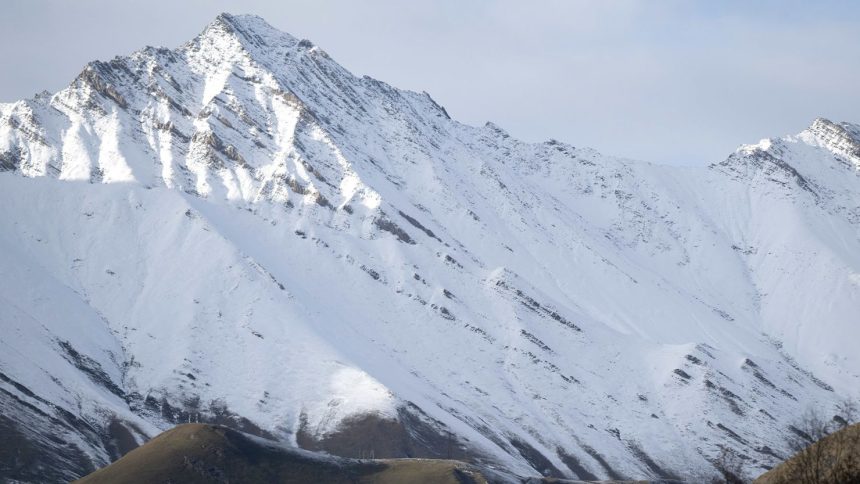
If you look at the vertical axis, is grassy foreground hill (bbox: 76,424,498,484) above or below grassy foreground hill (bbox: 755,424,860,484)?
below

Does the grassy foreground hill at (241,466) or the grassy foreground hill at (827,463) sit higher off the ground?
the grassy foreground hill at (827,463)

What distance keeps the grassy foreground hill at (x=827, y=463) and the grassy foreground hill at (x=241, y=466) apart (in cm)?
9597

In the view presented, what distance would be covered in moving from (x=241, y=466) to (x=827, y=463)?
341 ft

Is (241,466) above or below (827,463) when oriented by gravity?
below

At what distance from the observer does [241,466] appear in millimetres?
129250

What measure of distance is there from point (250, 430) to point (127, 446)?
24.1 meters

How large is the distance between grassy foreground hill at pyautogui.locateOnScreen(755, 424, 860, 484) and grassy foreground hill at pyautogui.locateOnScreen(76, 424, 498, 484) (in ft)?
315

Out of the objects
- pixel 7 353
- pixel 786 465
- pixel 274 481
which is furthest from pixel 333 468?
pixel 786 465

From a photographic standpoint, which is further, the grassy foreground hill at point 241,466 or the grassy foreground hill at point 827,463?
the grassy foreground hill at point 241,466

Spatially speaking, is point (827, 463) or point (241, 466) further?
point (241, 466)

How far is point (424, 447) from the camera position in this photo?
196 m

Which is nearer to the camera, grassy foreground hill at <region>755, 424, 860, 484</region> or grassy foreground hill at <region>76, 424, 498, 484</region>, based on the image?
grassy foreground hill at <region>755, 424, 860, 484</region>

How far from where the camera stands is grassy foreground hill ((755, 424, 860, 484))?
102ft

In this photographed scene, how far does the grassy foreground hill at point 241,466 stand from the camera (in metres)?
123
